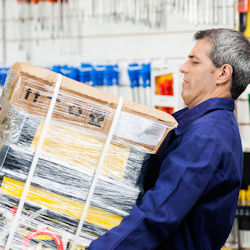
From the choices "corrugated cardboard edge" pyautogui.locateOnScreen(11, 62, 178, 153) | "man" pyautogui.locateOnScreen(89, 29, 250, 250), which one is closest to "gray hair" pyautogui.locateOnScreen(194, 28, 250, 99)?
"man" pyautogui.locateOnScreen(89, 29, 250, 250)

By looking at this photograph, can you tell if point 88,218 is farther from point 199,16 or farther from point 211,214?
point 199,16

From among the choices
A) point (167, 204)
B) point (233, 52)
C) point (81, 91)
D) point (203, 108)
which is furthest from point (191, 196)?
point (233, 52)

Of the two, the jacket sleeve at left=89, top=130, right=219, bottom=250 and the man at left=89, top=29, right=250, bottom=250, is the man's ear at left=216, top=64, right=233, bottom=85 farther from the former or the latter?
the jacket sleeve at left=89, top=130, right=219, bottom=250

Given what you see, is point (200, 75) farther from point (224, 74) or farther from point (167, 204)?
point (167, 204)

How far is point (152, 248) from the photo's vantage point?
1.12 meters

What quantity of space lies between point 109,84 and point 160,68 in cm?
44

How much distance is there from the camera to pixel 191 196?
110 cm

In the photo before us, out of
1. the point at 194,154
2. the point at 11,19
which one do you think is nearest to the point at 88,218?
the point at 194,154

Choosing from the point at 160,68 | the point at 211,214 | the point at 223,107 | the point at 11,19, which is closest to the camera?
the point at 211,214

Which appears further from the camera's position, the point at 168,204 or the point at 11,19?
the point at 11,19

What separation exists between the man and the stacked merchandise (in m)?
0.08

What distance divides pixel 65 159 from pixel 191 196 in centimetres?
40

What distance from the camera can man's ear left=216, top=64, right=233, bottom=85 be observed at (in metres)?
1.35

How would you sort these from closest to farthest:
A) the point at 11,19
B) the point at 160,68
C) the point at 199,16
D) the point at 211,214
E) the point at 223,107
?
the point at 211,214
the point at 223,107
the point at 160,68
the point at 199,16
the point at 11,19
